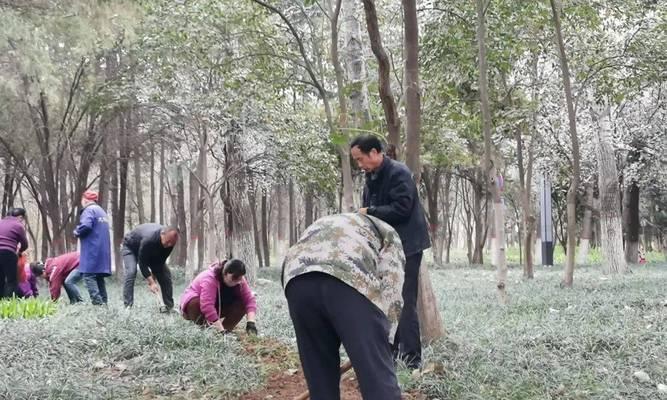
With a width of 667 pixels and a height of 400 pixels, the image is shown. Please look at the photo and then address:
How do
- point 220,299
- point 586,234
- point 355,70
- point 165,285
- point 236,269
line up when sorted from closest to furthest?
point 236,269 → point 220,299 → point 355,70 → point 165,285 → point 586,234

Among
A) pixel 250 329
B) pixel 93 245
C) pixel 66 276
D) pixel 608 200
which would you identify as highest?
pixel 608 200

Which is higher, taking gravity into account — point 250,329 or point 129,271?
point 129,271

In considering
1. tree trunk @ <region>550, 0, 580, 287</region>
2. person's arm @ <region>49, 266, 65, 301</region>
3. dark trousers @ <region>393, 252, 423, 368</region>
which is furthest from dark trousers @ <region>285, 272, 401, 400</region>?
person's arm @ <region>49, 266, 65, 301</region>

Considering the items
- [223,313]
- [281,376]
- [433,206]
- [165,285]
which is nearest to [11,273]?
[165,285]

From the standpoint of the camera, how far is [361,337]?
8.96 feet

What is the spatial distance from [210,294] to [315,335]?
126 inches

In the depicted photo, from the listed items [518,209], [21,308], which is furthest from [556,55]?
[518,209]

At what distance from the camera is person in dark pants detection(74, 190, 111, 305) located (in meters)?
8.06

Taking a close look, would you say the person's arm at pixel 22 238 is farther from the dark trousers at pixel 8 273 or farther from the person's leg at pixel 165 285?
the person's leg at pixel 165 285

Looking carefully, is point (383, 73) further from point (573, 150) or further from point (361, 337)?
point (573, 150)

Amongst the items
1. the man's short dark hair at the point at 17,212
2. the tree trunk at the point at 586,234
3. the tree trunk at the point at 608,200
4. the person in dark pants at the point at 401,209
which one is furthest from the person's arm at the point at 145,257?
the tree trunk at the point at 586,234

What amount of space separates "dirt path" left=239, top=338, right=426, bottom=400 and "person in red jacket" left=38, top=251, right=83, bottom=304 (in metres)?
3.83

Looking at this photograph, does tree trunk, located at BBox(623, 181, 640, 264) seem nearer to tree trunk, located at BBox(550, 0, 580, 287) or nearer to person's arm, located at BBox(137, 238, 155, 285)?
tree trunk, located at BBox(550, 0, 580, 287)

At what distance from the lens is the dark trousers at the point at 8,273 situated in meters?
8.56
